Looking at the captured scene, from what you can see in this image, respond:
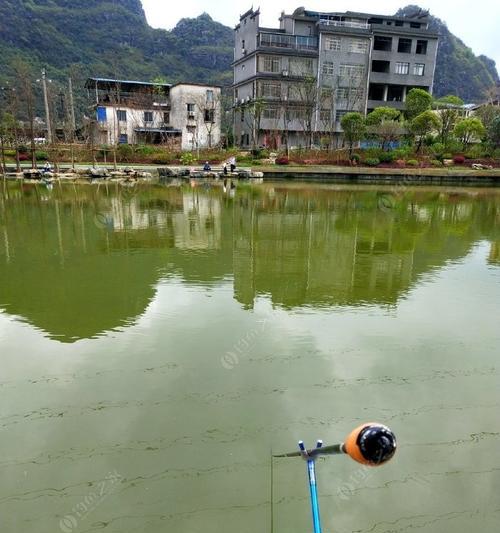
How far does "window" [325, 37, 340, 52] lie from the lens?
38.0 metres

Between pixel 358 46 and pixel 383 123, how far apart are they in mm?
9572

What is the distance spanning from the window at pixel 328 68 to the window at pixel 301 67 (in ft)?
3.95

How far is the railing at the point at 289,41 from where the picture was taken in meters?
37.7

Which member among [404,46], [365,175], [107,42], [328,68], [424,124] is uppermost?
[107,42]

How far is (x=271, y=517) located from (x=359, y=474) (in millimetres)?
715

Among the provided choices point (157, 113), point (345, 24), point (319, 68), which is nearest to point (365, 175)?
point (319, 68)

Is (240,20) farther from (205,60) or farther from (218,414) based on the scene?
(218,414)

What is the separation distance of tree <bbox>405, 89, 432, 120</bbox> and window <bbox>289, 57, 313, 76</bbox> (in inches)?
347

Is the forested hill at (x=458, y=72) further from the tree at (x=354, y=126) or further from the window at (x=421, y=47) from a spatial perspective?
the tree at (x=354, y=126)

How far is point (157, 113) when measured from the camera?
41.6 metres

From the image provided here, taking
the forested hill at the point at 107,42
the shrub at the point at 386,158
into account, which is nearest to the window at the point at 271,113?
the shrub at the point at 386,158

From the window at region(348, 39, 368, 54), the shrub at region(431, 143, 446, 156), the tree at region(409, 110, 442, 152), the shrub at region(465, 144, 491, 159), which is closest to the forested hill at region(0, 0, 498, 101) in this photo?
the window at region(348, 39, 368, 54)

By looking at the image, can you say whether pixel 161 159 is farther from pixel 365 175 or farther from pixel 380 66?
pixel 380 66

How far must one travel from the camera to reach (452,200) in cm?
2050
